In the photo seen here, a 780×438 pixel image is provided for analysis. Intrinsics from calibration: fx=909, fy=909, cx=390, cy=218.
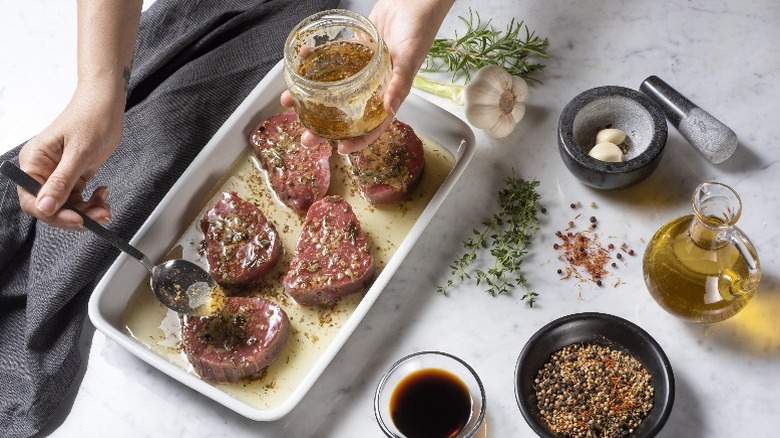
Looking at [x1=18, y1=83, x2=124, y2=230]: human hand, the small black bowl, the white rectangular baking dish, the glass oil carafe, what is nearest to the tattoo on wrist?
[x1=18, y1=83, x2=124, y2=230]: human hand

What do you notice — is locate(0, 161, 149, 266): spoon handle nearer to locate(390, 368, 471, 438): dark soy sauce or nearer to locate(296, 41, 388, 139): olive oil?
locate(296, 41, 388, 139): olive oil

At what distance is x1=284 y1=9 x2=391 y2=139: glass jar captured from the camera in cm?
200

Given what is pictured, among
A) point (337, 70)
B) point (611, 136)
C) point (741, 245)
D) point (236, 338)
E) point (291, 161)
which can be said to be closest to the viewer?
point (741, 245)

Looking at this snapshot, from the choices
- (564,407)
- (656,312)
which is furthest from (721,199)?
(564,407)

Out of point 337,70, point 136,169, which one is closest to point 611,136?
point 337,70

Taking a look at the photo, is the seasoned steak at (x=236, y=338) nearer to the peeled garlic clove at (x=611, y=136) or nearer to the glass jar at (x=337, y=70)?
the glass jar at (x=337, y=70)

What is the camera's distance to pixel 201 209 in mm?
2459

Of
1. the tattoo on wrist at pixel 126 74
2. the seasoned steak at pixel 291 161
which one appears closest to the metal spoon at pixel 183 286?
the seasoned steak at pixel 291 161

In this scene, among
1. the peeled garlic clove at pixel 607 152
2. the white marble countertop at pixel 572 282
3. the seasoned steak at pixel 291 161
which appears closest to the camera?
the white marble countertop at pixel 572 282

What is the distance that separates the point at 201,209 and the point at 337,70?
2.05ft

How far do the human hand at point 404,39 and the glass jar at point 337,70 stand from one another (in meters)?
0.07

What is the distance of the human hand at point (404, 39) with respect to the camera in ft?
7.13

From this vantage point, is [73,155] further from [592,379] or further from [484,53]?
[592,379]

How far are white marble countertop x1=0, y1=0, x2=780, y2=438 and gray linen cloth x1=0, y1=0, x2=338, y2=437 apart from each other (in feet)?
0.33
